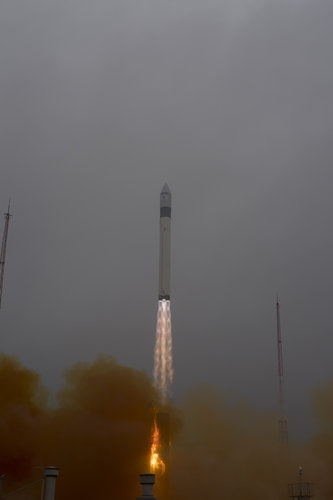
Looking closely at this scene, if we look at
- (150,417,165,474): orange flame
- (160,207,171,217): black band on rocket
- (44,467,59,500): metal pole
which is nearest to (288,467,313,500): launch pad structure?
(150,417,165,474): orange flame

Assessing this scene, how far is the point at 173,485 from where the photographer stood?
57.5m

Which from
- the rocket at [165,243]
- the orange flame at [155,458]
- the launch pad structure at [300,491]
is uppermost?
the rocket at [165,243]

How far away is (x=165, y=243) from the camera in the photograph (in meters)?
58.2

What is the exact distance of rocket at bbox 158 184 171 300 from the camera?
189 ft

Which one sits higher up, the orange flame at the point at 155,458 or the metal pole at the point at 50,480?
the orange flame at the point at 155,458

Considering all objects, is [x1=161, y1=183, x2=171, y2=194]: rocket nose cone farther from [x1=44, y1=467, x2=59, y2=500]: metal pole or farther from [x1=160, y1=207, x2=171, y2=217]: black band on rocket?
[x1=44, y1=467, x2=59, y2=500]: metal pole

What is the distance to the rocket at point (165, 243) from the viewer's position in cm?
5750

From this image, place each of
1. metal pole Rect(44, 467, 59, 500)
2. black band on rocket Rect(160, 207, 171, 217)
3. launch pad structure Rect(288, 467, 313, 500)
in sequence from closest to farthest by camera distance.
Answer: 1. metal pole Rect(44, 467, 59, 500)
2. launch pad structure Rect(288, 467, 313, 500)
3. black band on rocket Rect(160, 207, 171, 217)

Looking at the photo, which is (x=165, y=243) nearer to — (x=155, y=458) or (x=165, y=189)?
(x=165, y=189)

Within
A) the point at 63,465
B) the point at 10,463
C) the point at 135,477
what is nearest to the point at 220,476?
the point at 135,477

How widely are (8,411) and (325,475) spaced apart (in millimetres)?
34258

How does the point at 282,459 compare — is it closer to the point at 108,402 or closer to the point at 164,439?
the point at 164,439

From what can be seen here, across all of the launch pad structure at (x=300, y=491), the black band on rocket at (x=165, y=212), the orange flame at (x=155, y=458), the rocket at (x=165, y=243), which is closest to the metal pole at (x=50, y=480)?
the orange flame at (x=155, y=458)

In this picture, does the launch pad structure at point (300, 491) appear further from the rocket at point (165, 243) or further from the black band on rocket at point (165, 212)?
the black band on rocket at point (165, 212)
